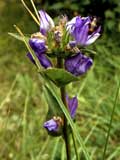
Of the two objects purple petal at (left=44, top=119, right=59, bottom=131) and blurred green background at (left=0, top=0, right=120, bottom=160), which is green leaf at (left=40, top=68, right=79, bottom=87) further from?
blurred green background at (left=0, top=0, right=120, bottom=160)

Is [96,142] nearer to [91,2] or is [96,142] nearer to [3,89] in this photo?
[3,89]

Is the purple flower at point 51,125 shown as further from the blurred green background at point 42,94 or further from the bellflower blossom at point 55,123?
the blurred green background at point 42,94

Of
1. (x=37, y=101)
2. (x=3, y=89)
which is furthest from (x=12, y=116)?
(x=3, y=89)

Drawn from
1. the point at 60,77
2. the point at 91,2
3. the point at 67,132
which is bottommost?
the point at 91,2

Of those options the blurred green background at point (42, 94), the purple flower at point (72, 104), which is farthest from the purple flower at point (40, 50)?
the blurred green background at point (42, 94)

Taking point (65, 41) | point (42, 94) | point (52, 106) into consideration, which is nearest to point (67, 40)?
point (65, 41)

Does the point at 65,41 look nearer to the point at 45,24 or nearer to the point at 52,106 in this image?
the point at 45,24
